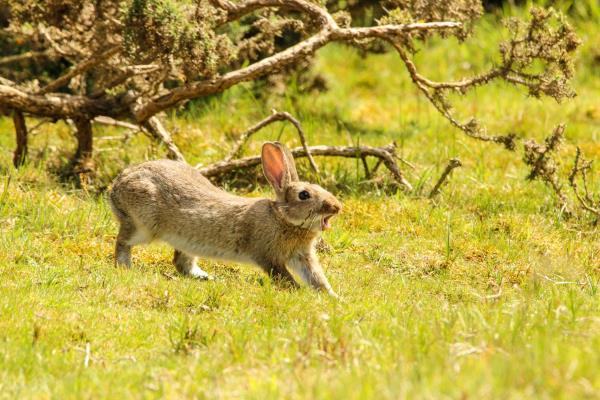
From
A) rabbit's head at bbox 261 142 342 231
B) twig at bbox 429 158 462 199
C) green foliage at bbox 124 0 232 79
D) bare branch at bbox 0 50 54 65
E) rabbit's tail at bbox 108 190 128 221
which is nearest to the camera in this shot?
rabbit's head at bbox 261 142 342 231

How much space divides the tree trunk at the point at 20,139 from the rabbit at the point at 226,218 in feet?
6.85

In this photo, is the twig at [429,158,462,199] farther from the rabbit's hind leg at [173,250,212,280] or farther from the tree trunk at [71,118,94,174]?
the tree trunk at [71,118,94,174]

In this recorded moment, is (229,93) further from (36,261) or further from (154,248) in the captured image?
(36,261)

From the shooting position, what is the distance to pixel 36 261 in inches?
275

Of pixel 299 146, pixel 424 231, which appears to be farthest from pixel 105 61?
pixel 424 231

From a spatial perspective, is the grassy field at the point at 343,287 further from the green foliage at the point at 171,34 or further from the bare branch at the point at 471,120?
the green foliage at the point at 171,34

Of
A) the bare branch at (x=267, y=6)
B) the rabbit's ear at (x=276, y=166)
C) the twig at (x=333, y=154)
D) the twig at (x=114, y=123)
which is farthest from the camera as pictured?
the twig at (x=114, y=123)

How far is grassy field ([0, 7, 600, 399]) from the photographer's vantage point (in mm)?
4332

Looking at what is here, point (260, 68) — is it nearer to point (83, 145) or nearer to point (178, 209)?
point (83, 145)

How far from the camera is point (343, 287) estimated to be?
670 cm

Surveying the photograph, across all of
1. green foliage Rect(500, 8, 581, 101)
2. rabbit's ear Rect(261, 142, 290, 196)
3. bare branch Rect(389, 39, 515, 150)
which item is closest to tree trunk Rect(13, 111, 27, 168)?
rabbit's ear Rect(261, 142, 290, 196)

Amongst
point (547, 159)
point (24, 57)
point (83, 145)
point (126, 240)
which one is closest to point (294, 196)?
point (126, 240)

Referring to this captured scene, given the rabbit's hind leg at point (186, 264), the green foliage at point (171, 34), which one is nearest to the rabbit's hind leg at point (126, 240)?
the rabbit's hind leg at point (186, 264)

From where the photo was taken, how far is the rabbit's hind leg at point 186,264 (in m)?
7.30
